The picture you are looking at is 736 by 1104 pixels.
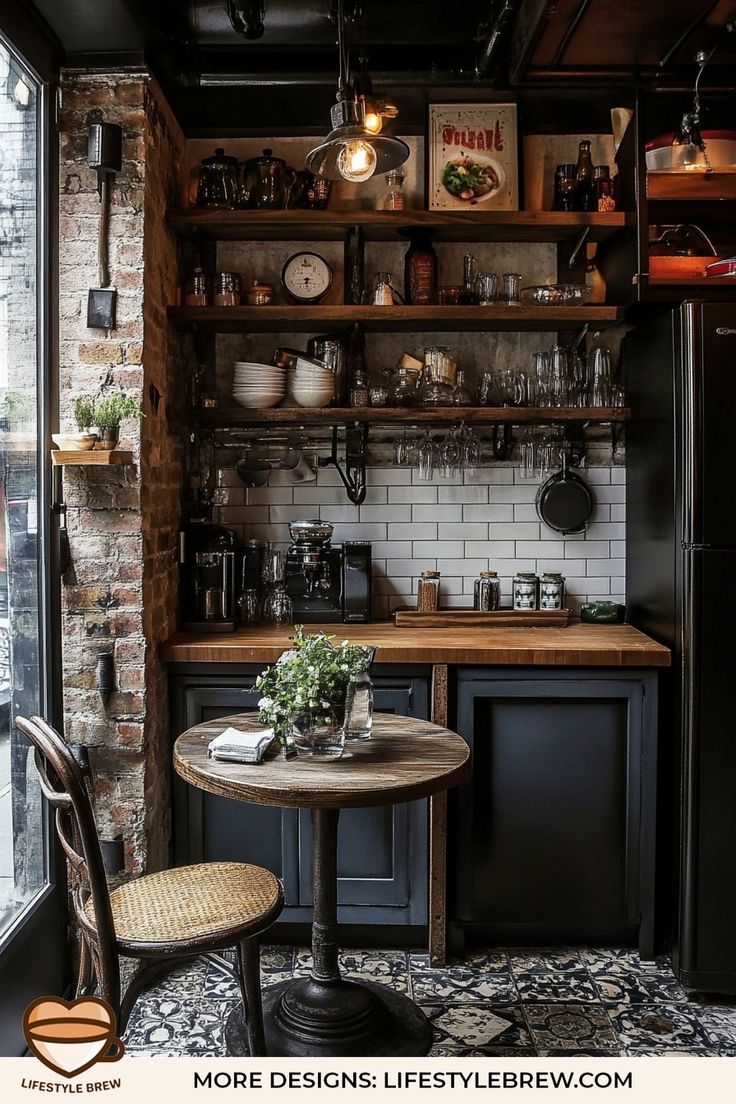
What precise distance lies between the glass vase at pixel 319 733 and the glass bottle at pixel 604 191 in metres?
2.24

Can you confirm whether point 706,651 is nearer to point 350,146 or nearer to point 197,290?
point 350,146

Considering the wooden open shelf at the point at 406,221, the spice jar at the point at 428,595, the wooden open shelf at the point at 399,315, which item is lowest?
the spice jar at the point at 428,595

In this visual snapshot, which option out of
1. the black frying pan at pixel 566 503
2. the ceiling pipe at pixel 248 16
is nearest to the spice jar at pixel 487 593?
the black frying pan at pixel 566 503

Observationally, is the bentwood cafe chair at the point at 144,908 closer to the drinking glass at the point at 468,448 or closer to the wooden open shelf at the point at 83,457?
the wooden open shelf at the point at 83,457

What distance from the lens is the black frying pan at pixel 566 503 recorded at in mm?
3814

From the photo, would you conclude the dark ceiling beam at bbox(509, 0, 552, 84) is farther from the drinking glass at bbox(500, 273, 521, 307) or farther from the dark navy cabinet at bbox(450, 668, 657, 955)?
the dark navy cabinet at bbox(450, 668, 657, 955)

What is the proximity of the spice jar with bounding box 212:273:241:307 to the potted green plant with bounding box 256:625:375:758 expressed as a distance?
1644mm

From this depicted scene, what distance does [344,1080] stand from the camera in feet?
7.95

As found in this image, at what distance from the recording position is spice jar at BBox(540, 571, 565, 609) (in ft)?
12.3

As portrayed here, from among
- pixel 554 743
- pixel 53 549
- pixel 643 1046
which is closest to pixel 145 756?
pixel 53 549

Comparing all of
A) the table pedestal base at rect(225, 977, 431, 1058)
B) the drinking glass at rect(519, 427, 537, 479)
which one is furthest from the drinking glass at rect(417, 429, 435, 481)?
the table pedestal base at rect(225, 977, 431, 1058)

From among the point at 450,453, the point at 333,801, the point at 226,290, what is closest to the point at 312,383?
the point at 226,290

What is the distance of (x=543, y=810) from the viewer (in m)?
3.18

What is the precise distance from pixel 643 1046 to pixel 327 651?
4.59 ft
